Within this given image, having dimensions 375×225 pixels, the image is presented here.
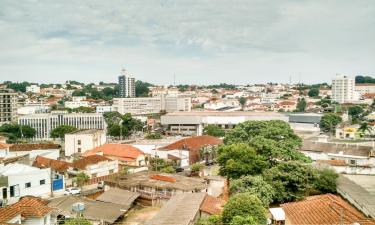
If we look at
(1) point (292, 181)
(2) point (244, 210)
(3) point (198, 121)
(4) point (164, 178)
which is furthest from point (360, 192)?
(3) point (198, 121)

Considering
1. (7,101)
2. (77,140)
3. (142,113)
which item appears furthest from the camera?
(142,113)

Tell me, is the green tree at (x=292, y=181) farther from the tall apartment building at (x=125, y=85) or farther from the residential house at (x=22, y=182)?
the tall apartment building at (x=125, y=85)

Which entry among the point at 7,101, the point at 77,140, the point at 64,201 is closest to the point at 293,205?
the point at 64,201

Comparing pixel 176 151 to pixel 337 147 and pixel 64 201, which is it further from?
pixel 64 201

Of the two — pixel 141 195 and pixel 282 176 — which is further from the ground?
pixel 282 176

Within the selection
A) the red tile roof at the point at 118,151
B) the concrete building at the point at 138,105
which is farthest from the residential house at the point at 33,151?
the concrete building at the point at 138,105

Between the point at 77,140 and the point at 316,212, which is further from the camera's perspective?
the point at 77,140

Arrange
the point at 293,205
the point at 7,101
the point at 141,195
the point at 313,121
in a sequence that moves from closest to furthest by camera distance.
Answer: the point at 293,205 < the point at 141,195 < the point at 313,121 < the point at 7,101
